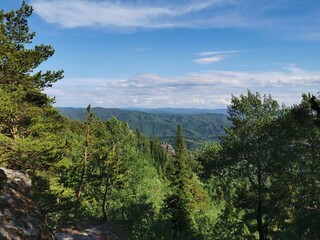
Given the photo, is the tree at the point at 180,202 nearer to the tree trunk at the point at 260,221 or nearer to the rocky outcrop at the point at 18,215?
the tree trunk at the point at 260,221

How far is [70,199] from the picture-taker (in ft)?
103

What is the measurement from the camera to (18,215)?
10961mm

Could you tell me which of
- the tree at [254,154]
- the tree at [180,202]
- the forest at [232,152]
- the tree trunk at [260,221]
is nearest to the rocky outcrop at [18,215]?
the forest at [232,152]

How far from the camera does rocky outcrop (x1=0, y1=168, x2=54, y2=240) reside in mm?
10016

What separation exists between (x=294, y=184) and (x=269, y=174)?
3.37 m

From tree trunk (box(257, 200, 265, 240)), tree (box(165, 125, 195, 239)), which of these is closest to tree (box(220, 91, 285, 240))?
tree trunk (box(257, 200, 265, 240))

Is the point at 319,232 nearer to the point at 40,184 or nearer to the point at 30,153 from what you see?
the point at 30,153

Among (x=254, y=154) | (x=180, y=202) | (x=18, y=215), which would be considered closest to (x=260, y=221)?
(x=254, y=154)

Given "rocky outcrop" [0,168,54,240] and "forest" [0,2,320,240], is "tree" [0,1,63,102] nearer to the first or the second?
"forest" [0,2,320,240]

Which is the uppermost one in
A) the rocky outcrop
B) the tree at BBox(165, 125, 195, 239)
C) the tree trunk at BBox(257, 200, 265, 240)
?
the rocky outcrop

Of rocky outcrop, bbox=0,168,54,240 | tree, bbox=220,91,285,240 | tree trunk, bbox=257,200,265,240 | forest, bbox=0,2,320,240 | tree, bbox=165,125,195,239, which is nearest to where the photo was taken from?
rocky outcrop, bbox=0,168,54,240

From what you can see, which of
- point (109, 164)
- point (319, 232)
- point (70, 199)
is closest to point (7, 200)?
point (319, 232)

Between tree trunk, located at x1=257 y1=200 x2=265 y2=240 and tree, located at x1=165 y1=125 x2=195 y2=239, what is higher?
tree trunk, located at x1=257 y1=200 x2=265 y2=240

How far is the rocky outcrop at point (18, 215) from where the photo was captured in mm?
10016
